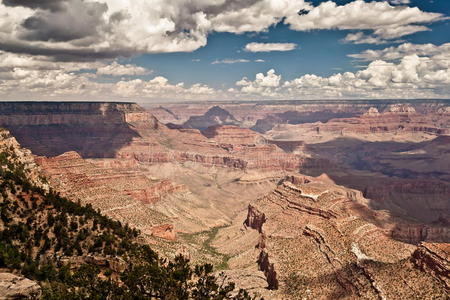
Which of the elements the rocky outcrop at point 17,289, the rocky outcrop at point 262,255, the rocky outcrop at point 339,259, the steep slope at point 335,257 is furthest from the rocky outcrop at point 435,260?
the rocky outcrop at point 17,289

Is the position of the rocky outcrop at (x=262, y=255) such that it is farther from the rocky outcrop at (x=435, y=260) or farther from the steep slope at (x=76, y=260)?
the steep slope at (x=76, y=260)

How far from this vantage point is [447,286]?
6988 cm

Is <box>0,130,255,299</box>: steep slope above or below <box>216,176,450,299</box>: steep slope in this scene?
above

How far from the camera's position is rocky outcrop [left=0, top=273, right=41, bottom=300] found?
37125mm

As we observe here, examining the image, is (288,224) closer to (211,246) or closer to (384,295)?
(211,246)

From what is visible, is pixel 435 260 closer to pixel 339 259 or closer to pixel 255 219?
pixel 339 259

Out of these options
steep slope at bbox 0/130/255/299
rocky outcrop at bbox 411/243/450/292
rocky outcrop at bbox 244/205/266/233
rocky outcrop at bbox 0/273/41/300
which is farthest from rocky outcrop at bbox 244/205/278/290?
rocky outcrop at bbox 0/273/41/300

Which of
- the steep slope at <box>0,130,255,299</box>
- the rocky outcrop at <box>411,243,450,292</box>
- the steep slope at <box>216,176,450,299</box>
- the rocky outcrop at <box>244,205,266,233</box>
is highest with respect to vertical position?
the steep slope at <box>0,130,255,299</box>

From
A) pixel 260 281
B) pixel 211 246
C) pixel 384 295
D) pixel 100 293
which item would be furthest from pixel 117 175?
pixel 100 293

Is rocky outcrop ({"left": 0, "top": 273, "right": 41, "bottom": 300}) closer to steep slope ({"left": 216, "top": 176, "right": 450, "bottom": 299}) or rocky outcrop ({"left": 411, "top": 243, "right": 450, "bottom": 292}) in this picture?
steep slope ({"left": 216, "top": 176, "right": 450, "bottom": 299})

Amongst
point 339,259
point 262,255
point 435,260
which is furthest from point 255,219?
point 435,260

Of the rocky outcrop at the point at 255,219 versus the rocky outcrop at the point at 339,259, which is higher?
the rocky outcrop at the point at 339,259

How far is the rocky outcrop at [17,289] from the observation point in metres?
37.1

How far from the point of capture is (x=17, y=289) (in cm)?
3800
